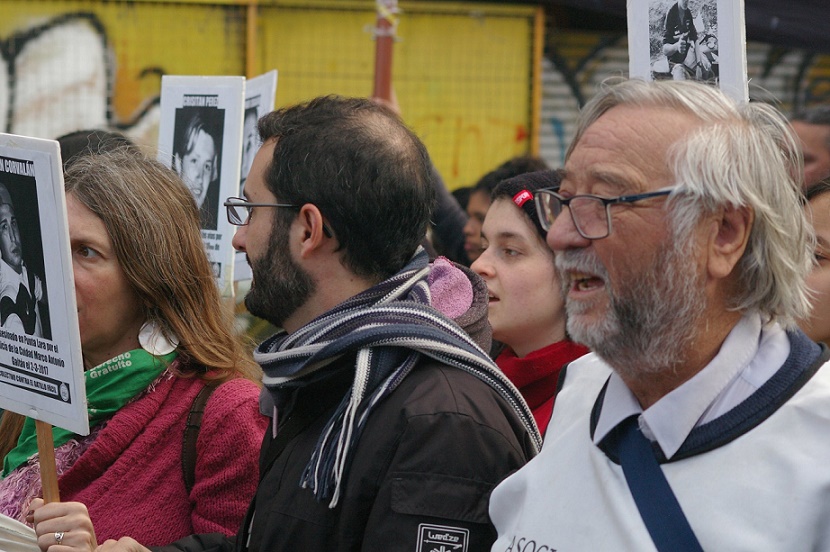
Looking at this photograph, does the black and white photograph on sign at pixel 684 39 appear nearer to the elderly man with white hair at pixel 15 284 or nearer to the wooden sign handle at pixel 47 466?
the elderly man with white hair at pixel 15 284

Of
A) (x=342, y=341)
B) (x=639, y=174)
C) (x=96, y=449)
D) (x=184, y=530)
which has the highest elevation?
(x=639, y=174)

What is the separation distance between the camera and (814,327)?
2.77 m

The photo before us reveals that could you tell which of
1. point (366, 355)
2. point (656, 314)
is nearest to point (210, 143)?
point (366, 355)

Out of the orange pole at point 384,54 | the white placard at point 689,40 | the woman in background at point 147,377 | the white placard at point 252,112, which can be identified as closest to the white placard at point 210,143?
the white placard at point 252,112

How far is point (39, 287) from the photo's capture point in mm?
2494

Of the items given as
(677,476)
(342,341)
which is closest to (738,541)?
(677,476)

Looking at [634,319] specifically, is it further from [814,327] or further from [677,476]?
[814,327]

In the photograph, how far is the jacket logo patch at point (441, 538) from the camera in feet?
6.80

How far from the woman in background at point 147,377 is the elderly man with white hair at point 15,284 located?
22 centimetres

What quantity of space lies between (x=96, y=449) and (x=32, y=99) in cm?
606

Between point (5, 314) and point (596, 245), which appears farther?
point (5, 314)

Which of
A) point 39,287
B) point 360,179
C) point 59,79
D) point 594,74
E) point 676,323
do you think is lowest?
point 594,74

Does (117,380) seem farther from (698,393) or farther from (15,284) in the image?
(698,393)

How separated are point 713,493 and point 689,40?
53.9 inches
